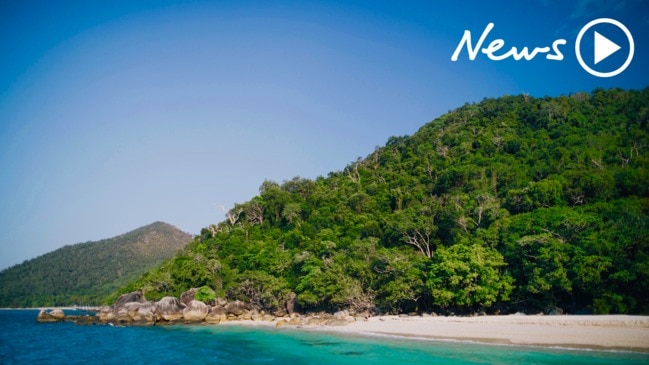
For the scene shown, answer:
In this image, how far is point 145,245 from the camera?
14588 cm

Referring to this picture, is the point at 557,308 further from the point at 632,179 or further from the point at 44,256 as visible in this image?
→ the point at 44,256

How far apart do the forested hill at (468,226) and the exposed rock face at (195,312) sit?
191 inches

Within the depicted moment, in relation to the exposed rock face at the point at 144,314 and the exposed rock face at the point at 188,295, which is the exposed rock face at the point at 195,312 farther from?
the exposed rock face at the point at 144,314

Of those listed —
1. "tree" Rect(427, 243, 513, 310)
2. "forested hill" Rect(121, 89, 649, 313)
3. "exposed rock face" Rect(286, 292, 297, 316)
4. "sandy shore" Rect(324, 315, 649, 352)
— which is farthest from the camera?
"exposed rock face" Rect(286, 292, 297, 316)

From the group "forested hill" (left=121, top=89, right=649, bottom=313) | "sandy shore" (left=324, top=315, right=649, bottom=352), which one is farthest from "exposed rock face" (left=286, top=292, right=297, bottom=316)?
"sandy shore" (left=324, top=315, right=649, bottom=352)

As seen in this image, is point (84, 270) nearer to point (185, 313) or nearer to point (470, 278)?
point (185, 313)

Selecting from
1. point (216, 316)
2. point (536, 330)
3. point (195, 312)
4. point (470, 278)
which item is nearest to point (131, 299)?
point (195, 312)

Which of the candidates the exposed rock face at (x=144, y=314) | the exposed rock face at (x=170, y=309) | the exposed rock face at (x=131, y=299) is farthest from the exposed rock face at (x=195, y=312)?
the exposed rock face at (x=131, y=299)

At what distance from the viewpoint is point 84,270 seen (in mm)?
131375

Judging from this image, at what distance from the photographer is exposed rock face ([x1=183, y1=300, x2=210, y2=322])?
4698cm

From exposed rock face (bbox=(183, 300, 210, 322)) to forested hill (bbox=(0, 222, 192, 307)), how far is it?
67851 mm

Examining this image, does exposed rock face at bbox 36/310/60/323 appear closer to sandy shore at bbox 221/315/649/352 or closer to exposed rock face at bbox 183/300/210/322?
exposed rock face at bbox 183/300/210/322

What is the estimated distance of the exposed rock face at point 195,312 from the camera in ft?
154

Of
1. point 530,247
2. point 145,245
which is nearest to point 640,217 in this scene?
point 530,247
